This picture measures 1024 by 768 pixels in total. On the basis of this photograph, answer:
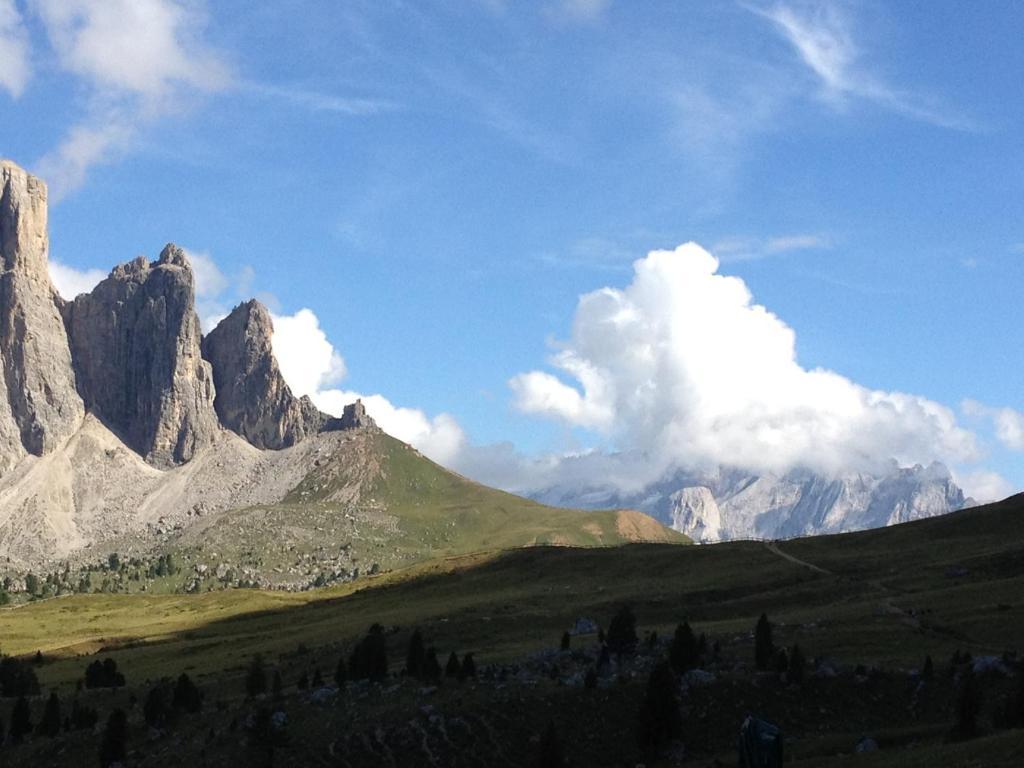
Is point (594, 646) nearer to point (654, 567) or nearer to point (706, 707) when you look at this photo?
point (706, 707)

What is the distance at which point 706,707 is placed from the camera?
71.8 m

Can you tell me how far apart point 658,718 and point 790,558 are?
88260 millimetres

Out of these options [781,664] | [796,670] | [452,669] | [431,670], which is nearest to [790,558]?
[781,664]

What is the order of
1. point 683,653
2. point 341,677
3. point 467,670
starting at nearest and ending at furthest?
point 683,653 → point 467,670 → point 341,677

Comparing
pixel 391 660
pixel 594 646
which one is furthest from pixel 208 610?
pixel 594 646

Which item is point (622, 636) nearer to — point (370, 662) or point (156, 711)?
point (370, 662)

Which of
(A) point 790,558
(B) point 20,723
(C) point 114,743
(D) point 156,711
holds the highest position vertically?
(A) point 790,558

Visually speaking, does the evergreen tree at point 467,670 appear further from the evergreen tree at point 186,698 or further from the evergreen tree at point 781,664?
the evergreen tree at point 186,698

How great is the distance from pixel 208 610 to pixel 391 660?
98432 mm

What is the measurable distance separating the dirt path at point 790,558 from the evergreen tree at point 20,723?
86682 mm

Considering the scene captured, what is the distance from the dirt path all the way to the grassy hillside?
1.03ft

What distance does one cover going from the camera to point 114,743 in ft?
255

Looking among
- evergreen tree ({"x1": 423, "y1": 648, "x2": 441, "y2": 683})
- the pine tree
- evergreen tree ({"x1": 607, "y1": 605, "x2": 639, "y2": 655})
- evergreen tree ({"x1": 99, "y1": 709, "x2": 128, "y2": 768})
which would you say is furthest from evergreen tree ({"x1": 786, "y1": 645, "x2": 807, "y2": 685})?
evergreen tree ({"x1": 99, "y1": 709, "x2": 128, "y2": 768})

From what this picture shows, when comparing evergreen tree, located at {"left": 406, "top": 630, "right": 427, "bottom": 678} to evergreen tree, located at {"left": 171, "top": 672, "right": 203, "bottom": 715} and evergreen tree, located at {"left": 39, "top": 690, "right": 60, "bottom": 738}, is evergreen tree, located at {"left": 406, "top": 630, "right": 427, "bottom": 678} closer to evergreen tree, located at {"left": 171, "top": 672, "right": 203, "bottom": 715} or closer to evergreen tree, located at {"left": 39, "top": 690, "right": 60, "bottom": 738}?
evergreen tree, located at {"left": 171, "top": 672, "right": 203, "bottom": 715}
